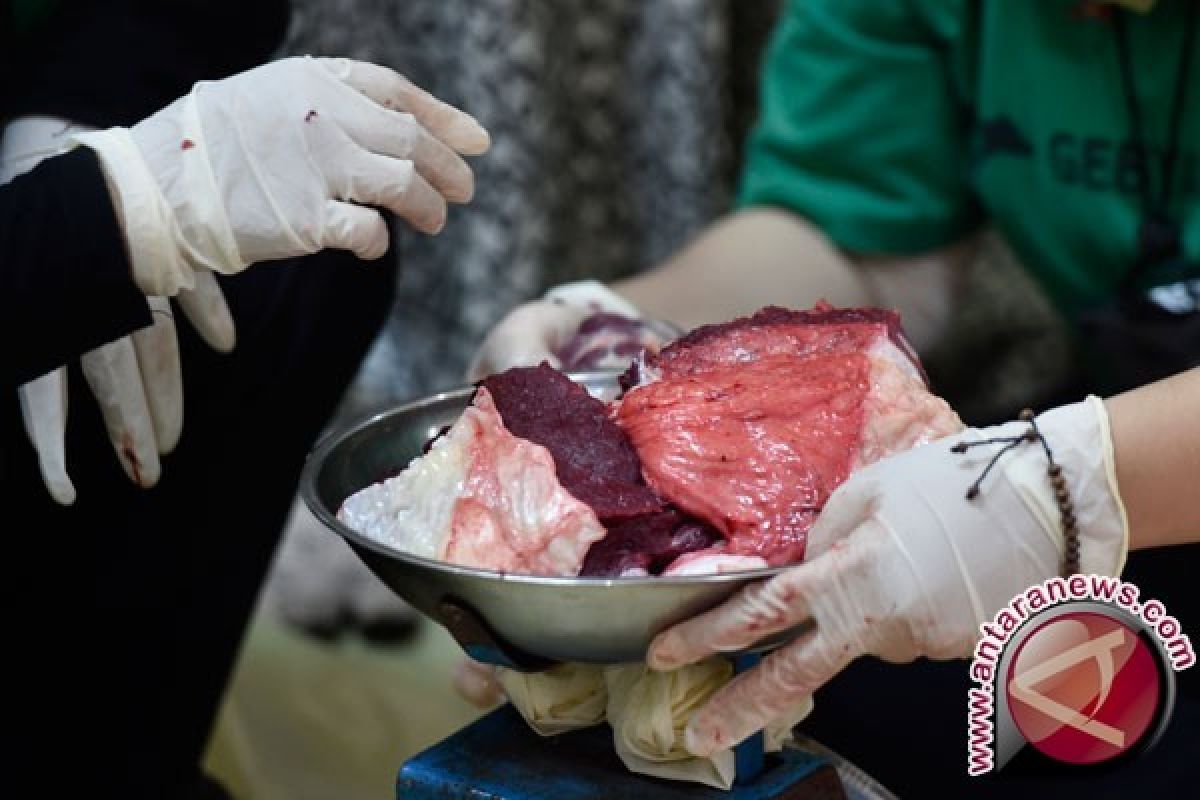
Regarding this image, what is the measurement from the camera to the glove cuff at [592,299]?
156 cm

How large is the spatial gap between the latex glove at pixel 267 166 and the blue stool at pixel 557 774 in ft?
1.33

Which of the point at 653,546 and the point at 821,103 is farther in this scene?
the point at 821,103

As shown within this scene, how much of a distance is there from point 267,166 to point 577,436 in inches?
13.1

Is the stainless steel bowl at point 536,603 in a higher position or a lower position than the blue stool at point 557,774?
higher

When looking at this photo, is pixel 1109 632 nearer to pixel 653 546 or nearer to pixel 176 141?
pixel 653 546

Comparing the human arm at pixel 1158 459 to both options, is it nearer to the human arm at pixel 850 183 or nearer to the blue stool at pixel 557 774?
the blue stool at pixel 557 774

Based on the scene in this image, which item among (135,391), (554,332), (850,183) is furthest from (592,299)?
(850,183)

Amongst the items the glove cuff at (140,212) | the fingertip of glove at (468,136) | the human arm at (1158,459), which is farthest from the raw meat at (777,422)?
the glove cuff at (140,212)

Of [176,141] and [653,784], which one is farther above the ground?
[176,141]

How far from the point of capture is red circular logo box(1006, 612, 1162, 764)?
3.32 feet

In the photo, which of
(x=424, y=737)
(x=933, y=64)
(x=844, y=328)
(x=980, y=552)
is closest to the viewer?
(x=980, y=552)

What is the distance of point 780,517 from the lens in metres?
1.03

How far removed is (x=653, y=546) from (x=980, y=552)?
0.72 feet

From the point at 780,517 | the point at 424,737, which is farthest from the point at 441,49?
the point at 780,517
